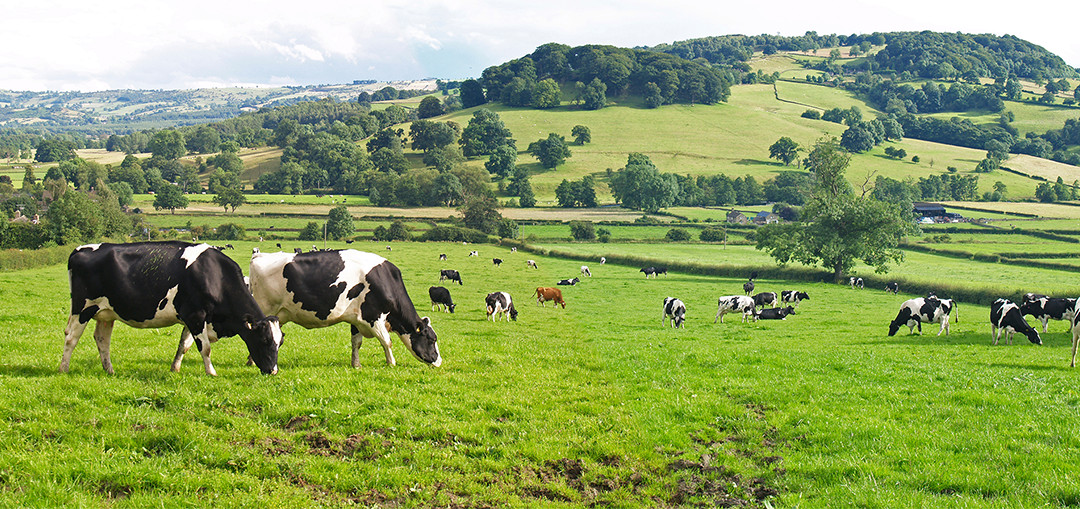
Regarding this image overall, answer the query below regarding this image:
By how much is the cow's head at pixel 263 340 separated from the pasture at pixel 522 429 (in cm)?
42

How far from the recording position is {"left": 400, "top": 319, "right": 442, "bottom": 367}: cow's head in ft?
46.4

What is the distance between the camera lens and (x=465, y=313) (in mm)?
33469

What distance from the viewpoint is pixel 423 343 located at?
559 inches

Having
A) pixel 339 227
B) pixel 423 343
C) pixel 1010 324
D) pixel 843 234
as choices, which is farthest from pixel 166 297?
pixel 339 227

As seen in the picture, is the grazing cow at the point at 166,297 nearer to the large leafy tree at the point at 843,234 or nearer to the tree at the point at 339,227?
the large leafy tree at the point at 843,234

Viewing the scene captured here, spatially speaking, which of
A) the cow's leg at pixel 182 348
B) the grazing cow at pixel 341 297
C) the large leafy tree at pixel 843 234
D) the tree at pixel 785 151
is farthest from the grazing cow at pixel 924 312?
the tree at pixel 785 151

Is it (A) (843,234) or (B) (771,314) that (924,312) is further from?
(A) (843,234)

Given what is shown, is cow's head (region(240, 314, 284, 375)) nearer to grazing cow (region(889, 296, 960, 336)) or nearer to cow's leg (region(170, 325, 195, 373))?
cow's leg (region(170, 325, 195, 373))

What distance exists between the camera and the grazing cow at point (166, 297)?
37.8 ft

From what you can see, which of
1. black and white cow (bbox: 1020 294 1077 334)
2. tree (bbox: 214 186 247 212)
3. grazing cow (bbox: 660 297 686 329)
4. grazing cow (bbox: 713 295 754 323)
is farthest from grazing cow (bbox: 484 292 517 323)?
tree (bbox: 214 186 247 212)

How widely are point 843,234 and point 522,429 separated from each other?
5486 centimetres

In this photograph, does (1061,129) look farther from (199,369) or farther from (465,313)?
(199,369)

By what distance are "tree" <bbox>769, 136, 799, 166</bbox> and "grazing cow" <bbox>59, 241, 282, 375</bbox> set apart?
540 ft

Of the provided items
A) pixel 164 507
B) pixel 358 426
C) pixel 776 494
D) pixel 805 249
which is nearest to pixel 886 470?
pixel 776 494
